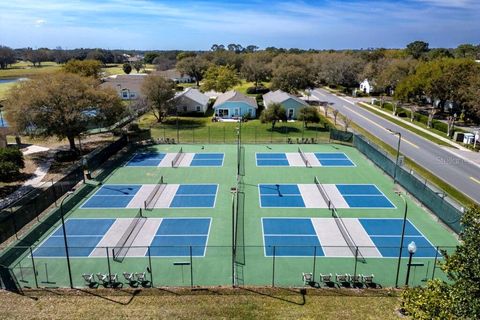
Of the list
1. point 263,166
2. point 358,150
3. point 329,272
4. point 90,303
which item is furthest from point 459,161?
point 90,303

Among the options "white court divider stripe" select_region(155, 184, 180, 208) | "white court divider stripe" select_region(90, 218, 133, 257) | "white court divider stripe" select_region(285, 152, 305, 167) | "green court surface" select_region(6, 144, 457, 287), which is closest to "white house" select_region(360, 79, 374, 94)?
"white court divider stripe" select_region(285, 152, 305, 167)

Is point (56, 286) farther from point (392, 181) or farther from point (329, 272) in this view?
point (392, 181)

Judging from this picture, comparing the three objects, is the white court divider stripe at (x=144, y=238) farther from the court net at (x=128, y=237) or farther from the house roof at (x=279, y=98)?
the house roof at (x=279, y=98)

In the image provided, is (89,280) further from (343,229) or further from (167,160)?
(167,160)

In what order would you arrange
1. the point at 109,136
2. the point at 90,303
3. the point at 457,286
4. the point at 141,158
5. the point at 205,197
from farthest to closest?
the point at 109,136
the point at 141,158
the point at 205,197
the point at 90,303
the point at 457,286

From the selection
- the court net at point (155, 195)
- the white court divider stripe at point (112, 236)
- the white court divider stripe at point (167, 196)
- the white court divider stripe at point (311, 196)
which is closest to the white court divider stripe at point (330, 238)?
the white court divider stripe at point (311, 196)

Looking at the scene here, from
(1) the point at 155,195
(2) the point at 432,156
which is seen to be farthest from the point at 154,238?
(2) the point at 432,156
